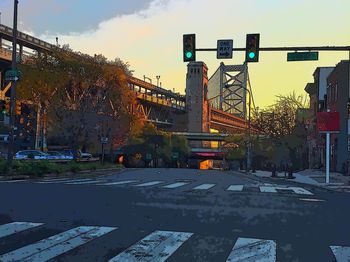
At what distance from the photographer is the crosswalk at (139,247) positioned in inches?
288

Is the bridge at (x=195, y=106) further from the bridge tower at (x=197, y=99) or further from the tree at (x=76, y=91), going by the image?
the tree at (x=76, y=91)

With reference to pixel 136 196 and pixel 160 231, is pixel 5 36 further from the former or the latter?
pixel 160 231

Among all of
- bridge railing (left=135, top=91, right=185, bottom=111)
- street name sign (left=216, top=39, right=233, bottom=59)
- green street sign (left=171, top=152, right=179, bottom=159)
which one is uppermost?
bridge railing (left=135, top=91, right=185, bottom=111)

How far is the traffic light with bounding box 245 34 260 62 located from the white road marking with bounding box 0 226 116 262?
1405cm

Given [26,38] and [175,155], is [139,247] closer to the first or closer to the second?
[26,38]

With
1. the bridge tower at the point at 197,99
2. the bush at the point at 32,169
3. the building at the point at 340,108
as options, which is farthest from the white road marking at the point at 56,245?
the bridge tower at the point at 197,99

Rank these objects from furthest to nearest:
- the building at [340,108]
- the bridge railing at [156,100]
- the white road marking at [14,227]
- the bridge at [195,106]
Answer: the bridge at [195,106], the bridge railing at [156,100], the building at [340,108], the white road marking at [14,227]

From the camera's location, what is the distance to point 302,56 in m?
22.8

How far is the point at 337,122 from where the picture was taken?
90.9 feet

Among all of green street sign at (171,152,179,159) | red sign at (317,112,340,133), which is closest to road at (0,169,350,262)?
red sign at (317,112,340,133)

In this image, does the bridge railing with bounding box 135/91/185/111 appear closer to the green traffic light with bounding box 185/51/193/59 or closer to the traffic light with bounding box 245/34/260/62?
the green traffic light with bounding box 185/51/193/59

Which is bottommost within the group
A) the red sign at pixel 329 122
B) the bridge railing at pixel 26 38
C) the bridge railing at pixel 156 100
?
the red sign at pixel 329 122

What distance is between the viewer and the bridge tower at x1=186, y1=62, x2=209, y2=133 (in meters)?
138

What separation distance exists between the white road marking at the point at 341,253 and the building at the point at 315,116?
47689 millimetres
